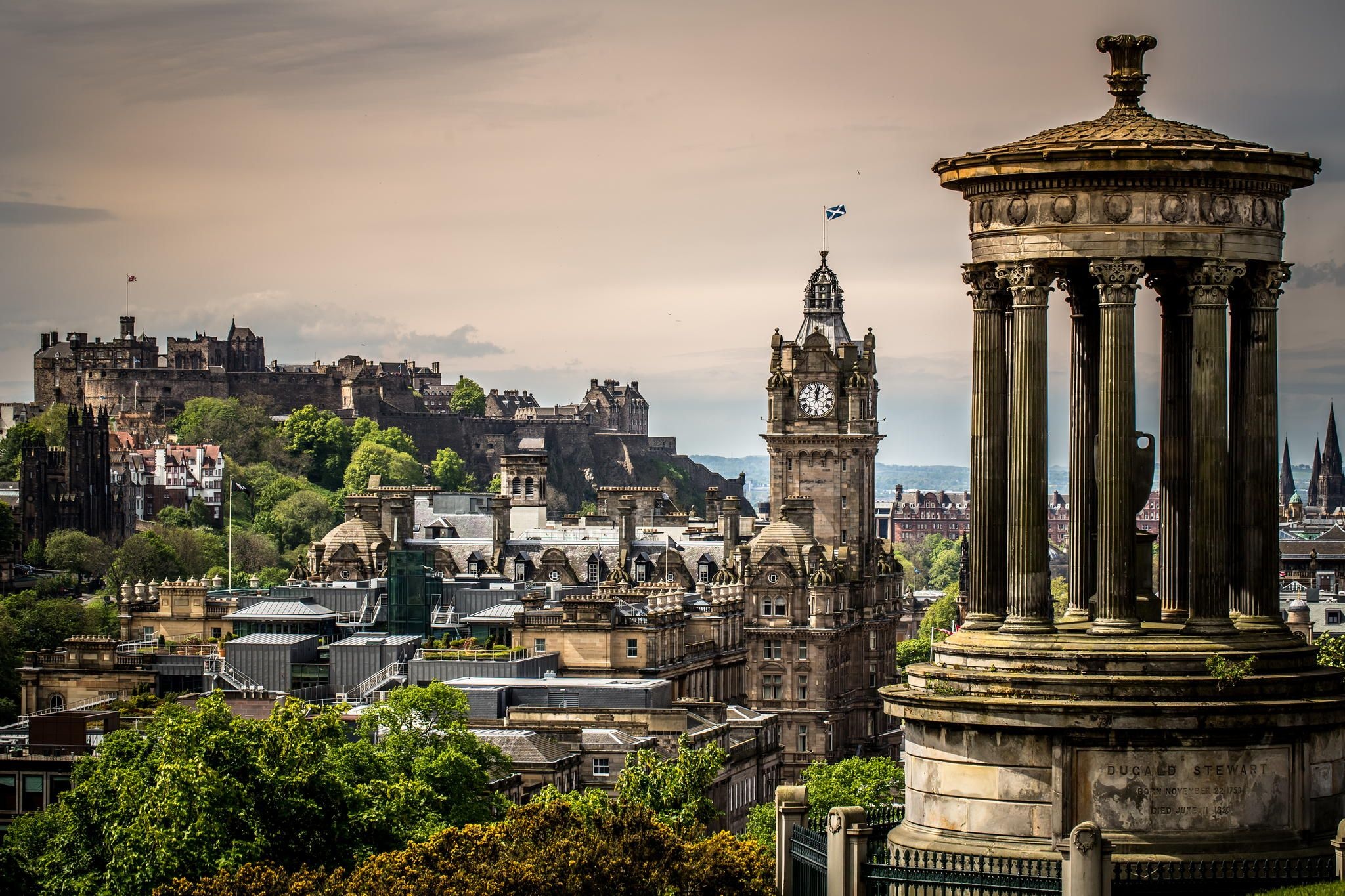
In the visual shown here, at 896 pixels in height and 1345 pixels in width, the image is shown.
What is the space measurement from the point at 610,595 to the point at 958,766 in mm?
113173

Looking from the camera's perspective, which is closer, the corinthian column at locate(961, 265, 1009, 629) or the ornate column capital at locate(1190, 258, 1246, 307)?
the ornate column capital at locate(1190, 258, 1246, 307)

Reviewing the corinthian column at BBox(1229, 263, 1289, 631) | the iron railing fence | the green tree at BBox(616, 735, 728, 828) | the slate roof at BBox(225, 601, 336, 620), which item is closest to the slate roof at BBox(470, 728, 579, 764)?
the green tree at BBox(616, 735, 728, 828)

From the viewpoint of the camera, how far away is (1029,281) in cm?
4084

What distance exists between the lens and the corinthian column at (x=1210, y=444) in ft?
134

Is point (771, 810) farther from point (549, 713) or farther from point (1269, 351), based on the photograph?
point (1269, 351)

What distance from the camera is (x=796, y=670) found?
164 m

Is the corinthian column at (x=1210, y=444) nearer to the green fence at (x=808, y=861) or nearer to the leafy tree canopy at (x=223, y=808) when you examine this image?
the green fence at (x=808, y=861)

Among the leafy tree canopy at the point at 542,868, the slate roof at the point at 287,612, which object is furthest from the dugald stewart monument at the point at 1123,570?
the slate roof at the point at 287,612

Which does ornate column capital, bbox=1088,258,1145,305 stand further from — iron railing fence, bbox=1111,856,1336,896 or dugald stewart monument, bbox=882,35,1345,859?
iron railing fence, bbox=1111,856,1336,896

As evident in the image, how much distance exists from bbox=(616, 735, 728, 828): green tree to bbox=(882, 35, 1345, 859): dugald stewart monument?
46.2 meters

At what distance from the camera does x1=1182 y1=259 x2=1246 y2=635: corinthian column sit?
134 feet

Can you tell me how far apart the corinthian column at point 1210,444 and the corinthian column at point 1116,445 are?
2.88ft

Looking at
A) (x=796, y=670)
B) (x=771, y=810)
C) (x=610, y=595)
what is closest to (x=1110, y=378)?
(x=771, y=810)

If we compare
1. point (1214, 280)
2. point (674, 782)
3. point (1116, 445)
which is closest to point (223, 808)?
point (674, 782)
